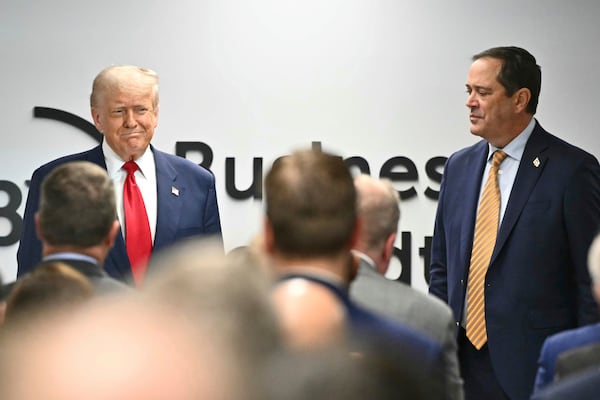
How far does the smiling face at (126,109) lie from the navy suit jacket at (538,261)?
4.58 ft

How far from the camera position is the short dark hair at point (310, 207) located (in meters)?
2.02

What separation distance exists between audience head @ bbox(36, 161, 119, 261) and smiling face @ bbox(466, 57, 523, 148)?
2.02m

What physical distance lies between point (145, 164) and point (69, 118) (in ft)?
4.88

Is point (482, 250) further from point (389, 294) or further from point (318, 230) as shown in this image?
point (318, 230)

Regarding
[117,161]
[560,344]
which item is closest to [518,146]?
[560,344]

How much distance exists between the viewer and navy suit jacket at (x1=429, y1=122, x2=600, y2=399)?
13.6 ft

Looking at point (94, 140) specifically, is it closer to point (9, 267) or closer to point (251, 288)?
point (9, 267)

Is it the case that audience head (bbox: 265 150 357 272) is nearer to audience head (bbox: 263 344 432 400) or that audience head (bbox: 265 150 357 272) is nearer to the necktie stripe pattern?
audience head (bbox: 263 344 432 400)

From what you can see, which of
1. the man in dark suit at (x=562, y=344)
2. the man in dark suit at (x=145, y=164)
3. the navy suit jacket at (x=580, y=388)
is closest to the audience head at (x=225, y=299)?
the navy suit jacket at (x=580, y=388)

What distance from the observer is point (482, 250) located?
14.0 feet

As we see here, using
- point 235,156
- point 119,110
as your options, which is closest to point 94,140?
point 235,156

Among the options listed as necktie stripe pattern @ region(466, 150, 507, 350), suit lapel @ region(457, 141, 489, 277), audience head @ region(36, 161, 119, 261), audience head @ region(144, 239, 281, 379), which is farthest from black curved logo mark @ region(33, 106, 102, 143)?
audience head @ region(144, 239, 281, 379)

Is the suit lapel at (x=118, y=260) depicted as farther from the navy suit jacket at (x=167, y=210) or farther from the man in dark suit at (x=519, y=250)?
the man in dark suit at (x=519, y=250)

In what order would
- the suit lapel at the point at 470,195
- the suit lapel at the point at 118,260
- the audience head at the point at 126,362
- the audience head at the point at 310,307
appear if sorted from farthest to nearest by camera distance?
the suit lapel at the point at 470,195
the suit lapel at the point at 118,260
the audience head at the point at 310,307
the audience head at the point at 126,362
